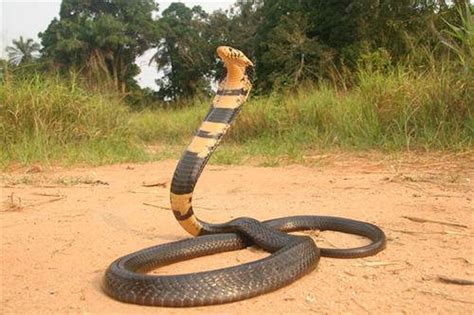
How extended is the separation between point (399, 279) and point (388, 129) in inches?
181

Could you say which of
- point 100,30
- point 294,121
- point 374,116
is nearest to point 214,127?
point 374,116

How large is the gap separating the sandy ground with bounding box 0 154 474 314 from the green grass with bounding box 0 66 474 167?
68 centimetres

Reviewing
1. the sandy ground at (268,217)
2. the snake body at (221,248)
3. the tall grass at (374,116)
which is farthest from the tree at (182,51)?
the snake body at (221,248)

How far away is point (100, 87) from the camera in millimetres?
9578

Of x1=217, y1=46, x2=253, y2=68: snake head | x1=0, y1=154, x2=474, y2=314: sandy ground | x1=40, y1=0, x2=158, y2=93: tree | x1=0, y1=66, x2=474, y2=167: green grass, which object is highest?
x1=40, y1=0, x2=158, y2=93: tree

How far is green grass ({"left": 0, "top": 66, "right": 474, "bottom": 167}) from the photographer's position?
6422mm

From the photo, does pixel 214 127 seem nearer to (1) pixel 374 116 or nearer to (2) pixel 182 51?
(1) pixel 374 116

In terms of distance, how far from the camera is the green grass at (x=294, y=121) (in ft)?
21.1

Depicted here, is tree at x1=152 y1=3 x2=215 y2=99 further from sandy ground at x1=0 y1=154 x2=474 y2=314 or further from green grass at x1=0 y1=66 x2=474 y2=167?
sandy ground at x1=0 y1=154 x2=474 y2=314

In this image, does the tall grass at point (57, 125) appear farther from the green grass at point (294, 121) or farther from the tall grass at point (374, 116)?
the tall grass at point (374, 116)

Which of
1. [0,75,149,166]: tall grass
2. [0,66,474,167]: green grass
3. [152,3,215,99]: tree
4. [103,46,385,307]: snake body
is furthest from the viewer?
[152,3,215,99]: tree

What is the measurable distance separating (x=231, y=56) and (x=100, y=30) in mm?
35182

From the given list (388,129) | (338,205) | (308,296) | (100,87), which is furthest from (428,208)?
(100,87)

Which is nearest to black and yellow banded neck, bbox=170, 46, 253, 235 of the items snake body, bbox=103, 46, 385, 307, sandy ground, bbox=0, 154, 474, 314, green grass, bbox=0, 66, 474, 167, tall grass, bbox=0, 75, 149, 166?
snake body, bbox=103, 46, 385, 307
